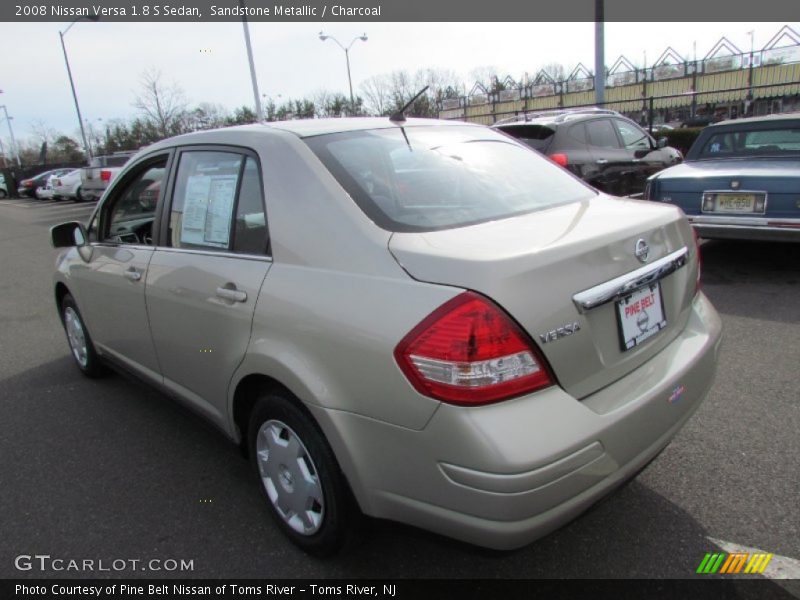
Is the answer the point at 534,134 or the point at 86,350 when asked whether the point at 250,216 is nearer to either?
the point at 86,350

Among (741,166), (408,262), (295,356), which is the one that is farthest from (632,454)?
(741,166)

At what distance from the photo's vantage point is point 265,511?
8.65 ft

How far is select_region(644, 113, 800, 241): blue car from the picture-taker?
529cm

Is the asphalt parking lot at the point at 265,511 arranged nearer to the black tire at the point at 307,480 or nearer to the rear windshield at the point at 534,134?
the black tire at the point at 307,480

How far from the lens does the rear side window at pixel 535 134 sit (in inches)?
288

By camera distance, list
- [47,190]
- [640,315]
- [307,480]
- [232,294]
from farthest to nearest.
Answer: [47,190] < [232,294] < [307,480] < [640,315]

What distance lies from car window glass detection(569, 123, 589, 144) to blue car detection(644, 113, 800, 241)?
1.38 meters

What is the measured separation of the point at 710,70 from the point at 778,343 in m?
44.2

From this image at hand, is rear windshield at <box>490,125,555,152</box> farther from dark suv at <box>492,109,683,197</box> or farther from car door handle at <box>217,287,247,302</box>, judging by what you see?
car door handle at <box>217,287,247,302</box>

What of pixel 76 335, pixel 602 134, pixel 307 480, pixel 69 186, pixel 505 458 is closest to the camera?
pixel 505 458

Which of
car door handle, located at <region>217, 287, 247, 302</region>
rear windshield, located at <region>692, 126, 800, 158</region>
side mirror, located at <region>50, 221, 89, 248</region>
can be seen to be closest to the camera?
car door handle, located at <region>217, 287, 247, 302</region>

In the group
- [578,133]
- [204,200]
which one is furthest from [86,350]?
[578,133]

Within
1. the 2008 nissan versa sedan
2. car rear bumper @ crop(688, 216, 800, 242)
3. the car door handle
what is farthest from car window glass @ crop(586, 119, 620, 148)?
the car door handle

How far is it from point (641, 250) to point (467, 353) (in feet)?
2.84
